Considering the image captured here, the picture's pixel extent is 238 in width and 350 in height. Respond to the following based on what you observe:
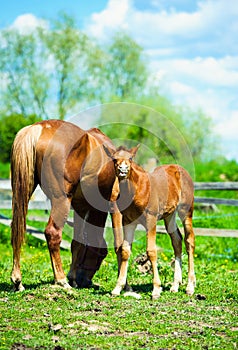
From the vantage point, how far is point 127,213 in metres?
6.71

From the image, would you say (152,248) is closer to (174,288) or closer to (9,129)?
(174,288)

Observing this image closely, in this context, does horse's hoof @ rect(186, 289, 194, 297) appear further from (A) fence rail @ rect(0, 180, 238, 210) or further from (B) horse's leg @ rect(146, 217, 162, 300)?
(A) fence rail @ rect(0, 180, 238, 210)

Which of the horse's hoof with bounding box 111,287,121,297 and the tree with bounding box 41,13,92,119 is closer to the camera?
the horse's hoof with bounding box 111,287,121,297

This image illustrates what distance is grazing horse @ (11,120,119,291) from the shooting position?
21.7 feet

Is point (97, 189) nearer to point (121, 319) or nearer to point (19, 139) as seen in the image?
point (19, 139)

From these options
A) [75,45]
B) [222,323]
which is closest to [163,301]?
[222,323]

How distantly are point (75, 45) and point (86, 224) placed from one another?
29431 mm

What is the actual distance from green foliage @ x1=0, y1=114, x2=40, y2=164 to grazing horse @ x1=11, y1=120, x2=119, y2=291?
20.7 m

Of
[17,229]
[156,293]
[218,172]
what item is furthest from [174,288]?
[218,172]

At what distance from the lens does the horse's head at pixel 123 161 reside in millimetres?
5965

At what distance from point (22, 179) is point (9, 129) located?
22246mm

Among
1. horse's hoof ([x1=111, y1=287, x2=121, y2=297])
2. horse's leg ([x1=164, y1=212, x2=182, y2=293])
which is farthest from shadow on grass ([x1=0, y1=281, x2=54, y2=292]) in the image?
horse's leg ([x1=164, y1=212, x2=182, y2=293])

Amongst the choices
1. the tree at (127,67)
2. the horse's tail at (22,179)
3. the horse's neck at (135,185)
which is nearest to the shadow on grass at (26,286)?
the horse's tail at (22,179)

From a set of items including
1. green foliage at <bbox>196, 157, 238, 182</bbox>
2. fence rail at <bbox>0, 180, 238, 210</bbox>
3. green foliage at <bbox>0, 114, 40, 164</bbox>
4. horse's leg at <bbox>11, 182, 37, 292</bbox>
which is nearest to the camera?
horse's leg at <bbox>11, 182, 37, 292</bbox>
